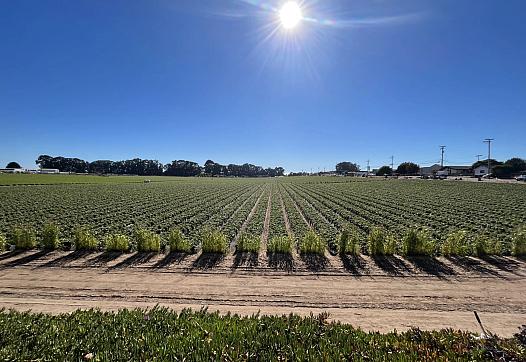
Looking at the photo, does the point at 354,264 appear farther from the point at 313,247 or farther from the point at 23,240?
the point at 23,240

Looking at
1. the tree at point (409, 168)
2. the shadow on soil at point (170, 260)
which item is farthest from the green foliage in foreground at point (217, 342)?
the tree at point (409, 168)

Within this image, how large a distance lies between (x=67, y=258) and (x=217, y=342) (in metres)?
10.7

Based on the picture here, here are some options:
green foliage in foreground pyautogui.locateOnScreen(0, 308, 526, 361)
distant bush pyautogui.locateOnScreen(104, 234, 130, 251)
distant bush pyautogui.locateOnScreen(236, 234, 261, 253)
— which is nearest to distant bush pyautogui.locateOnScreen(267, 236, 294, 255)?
distant bush pyautogui.locateOnScreen(236, 234, 261, 253)

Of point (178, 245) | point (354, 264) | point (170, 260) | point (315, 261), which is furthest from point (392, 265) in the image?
point (178, 245)

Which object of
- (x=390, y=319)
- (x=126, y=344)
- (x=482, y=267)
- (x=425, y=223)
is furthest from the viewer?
(x=425, y=223)

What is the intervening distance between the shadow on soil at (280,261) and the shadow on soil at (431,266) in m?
4.95

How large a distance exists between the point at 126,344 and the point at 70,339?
0.96 m

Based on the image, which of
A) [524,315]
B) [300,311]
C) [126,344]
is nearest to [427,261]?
[524,315]

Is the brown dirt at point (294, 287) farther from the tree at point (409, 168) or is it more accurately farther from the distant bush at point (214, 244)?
the tree at point (409, 168)

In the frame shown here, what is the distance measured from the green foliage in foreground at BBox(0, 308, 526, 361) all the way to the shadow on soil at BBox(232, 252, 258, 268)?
5.97 meters

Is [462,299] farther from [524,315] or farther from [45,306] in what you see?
[45,306]

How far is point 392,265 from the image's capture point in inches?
449

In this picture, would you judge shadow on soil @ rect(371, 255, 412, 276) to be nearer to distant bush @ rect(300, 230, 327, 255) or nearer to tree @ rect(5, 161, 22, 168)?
distant bush @ rect(300, 230, 327, 255)

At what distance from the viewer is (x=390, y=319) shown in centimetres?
702
